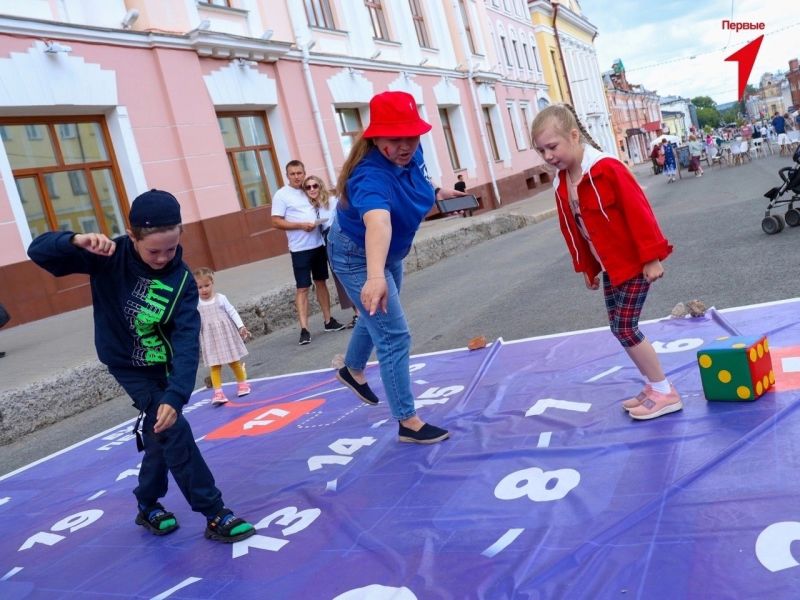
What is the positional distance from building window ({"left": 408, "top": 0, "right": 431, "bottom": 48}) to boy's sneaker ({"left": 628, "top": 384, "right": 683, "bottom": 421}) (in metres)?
22.2

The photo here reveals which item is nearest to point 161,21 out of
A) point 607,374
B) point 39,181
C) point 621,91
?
point 39,181

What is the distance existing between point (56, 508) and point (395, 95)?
297 centimetres

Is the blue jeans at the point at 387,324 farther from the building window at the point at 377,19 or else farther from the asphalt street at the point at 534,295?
the building window at the point at 377,19

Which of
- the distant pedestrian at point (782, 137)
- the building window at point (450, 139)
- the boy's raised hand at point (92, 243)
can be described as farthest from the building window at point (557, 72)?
the boy's raised hand at point (92, 243)

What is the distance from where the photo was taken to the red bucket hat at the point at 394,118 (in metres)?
3.31

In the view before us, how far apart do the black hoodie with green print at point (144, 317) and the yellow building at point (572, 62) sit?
36.2m

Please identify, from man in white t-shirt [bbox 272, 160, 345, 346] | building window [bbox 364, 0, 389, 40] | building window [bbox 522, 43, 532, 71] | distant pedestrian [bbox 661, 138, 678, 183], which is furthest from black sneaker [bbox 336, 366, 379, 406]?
building window [bbox 522, 43, 532, 71]

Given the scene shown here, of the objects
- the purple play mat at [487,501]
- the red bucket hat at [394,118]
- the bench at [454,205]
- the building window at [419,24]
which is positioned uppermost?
the building window at [419,24]

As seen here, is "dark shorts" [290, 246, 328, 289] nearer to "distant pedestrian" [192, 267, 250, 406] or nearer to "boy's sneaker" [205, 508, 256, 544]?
"distant pedestrian" [192, 267, 250, 406]

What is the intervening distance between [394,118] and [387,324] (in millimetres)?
1051

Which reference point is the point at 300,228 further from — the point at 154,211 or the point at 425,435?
the point at 154,211

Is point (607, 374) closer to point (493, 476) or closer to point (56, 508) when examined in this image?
point (493, 476)

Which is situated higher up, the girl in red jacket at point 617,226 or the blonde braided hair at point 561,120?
the blonde braided hair at point 561,120

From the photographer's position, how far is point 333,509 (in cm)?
315
